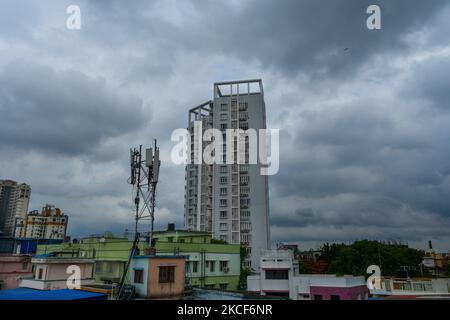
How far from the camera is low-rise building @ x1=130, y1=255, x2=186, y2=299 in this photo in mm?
15430

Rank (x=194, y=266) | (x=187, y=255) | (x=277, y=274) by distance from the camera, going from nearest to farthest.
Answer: (x=187, y=255) < (x=194, y=266) < (x=277, y=274)

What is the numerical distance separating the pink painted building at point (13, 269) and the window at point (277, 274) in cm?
2104

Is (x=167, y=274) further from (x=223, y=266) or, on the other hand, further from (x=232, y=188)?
(x=232, y=188)

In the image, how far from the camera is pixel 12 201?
380 feet

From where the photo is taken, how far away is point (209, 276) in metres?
32.6

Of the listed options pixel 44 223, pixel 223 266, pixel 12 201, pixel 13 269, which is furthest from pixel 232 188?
pixel 12 201

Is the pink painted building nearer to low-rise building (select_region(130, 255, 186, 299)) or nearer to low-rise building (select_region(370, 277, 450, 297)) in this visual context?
low-rise building (select_region(130, 255, 186, 299))

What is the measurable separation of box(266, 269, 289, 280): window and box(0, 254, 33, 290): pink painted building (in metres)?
21.0

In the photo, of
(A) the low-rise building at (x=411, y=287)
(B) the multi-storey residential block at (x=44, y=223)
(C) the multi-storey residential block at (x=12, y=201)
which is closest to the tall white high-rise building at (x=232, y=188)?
(A) the low-rise building at (x=411, y=287)

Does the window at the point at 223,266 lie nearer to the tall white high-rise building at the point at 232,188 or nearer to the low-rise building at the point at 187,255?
the low-rise building at the point at 187,255

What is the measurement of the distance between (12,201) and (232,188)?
89939 millimetres

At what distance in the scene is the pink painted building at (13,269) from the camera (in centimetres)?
2549
